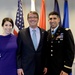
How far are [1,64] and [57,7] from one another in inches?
70.0

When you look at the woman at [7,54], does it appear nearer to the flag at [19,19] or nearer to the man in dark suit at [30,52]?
the man in dark suit at [30,52]

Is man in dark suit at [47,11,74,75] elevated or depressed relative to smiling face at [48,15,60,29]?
depressed

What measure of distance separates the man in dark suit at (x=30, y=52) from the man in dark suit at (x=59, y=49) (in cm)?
15

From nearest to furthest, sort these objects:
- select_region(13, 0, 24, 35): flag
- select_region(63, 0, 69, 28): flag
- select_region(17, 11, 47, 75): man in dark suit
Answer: select_region(17, 11, 47, 75): man in dark suit < select_region(63, 0, 69, 28): flag < select_region(13, 0, 24, 35): flag

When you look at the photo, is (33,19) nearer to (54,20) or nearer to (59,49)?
(54,20)

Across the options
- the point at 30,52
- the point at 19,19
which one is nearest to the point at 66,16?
the point at 19,19

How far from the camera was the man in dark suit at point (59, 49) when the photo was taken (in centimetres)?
238

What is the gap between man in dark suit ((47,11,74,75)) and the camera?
2.38 meters

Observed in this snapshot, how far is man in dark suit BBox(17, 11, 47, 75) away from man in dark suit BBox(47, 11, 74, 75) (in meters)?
0.15

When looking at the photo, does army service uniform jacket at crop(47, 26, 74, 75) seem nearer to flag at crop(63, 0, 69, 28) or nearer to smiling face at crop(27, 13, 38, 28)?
smiling face at crop(27, 13, 38, 28)

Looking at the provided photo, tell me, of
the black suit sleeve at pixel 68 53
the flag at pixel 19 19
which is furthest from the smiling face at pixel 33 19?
the flag at pixel 19 19

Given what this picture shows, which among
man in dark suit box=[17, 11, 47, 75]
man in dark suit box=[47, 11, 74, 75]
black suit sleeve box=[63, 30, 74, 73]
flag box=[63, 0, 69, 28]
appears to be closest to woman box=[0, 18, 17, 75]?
man in dark suit box=[17, 11, 47, 75]

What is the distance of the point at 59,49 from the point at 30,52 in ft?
1.44

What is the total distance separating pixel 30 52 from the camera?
7.62 ft
